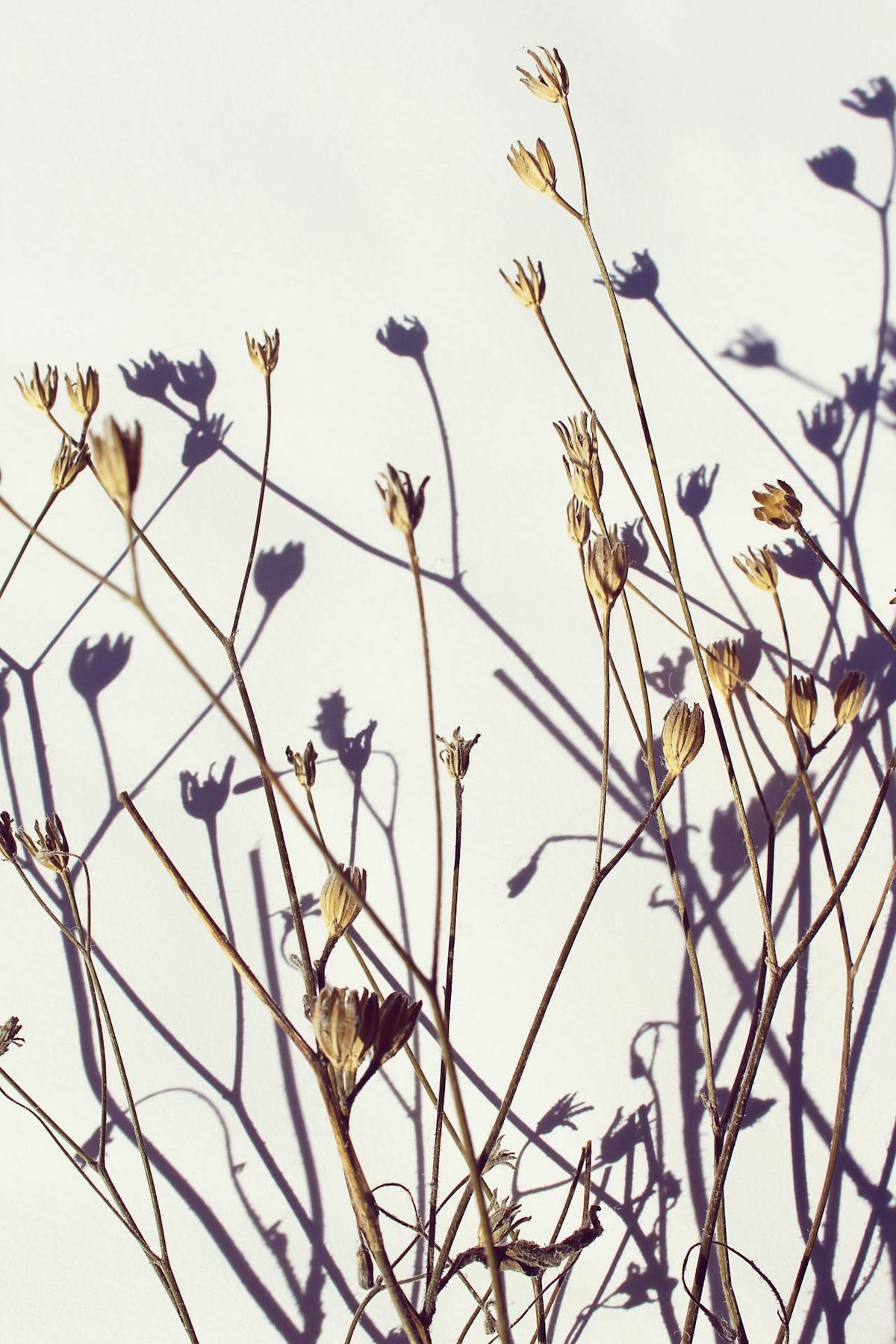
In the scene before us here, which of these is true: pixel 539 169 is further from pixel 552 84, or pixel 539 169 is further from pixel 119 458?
pixel 119 458

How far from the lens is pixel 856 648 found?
2.14 feet

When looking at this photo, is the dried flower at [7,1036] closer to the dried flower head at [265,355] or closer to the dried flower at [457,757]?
the dried flower at [457,757]

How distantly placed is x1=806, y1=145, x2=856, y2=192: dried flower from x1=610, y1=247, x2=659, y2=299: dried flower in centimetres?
13

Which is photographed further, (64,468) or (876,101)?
(876,101)

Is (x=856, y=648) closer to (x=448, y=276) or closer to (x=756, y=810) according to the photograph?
(x=756, y=810)

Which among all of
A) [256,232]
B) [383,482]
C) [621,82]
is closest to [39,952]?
[383,482]

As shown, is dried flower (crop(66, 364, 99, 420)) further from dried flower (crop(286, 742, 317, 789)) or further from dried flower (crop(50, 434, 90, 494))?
dried flower (crop(286, 742, 317, 789))

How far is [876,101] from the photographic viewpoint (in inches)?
26.3

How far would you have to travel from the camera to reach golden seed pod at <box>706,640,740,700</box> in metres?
0.48

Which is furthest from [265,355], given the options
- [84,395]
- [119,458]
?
[119,458]

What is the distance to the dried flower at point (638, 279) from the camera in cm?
67

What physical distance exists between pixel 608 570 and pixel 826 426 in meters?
0.35

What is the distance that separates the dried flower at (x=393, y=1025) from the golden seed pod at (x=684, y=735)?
0.16 m

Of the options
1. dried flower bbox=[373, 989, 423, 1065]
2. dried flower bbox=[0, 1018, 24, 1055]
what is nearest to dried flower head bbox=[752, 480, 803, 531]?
dried flower bbox=[373, 989, 423, 1065]
